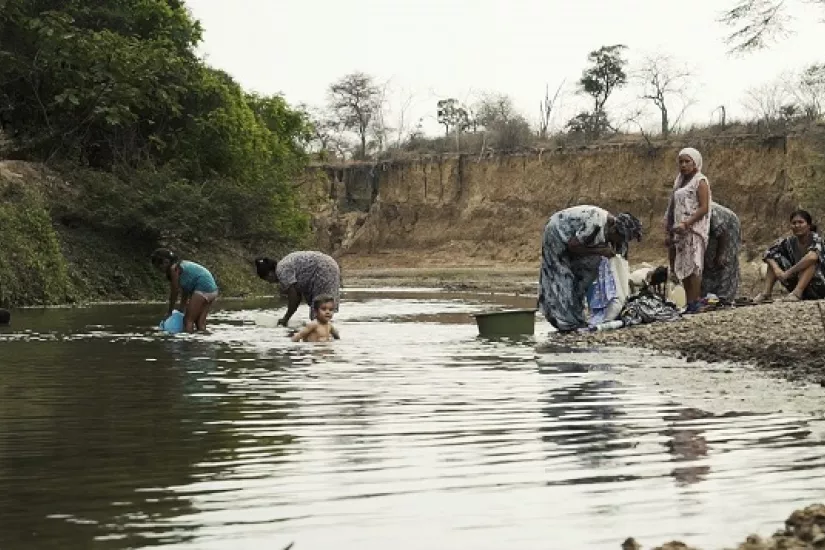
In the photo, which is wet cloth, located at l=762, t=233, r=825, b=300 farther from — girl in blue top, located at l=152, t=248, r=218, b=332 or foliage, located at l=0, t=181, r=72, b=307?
foliage, located at l=0, t=181, r=72, b=307

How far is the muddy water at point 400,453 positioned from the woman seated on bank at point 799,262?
4151 millimetres

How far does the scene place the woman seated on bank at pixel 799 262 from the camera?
15.5 metres

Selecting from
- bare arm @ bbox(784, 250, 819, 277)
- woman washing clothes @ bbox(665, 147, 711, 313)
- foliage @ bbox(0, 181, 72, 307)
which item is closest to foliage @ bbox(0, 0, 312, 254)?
foliage @ bbox(0, 181, 72, 307)

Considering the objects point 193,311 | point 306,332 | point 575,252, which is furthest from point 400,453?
point 193,311

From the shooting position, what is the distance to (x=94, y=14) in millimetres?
35344

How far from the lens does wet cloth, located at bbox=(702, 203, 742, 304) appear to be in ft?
52.5

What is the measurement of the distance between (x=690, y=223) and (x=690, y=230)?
12 centimetres

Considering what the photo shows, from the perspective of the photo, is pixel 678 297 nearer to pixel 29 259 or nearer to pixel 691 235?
pixel 691 235

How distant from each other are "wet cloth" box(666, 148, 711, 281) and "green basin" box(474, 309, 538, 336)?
178 cm

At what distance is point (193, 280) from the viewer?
16344 mm

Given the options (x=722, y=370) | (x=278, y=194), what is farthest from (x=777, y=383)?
(x=278, y=194)

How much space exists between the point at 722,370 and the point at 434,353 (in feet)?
10.7

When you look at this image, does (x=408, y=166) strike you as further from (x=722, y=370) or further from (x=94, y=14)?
(x=722, y=370)

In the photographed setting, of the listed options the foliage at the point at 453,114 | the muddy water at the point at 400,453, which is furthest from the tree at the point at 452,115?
the muddy water at the point at 400,453
